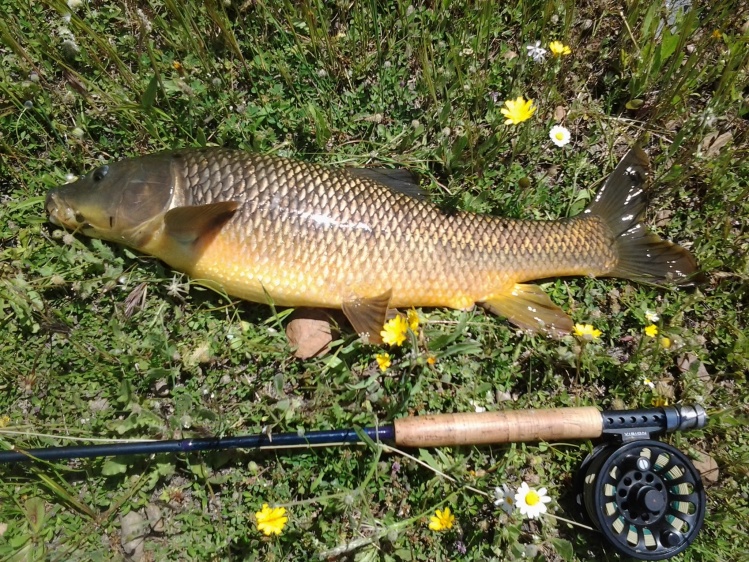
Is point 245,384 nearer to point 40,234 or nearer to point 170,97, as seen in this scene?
point 40,234

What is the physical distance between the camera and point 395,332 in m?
2.28

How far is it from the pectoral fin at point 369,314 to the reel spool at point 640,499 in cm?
120

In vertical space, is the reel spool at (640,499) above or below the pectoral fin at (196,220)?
below

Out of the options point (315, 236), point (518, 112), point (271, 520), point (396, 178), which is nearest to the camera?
point (271, 520)

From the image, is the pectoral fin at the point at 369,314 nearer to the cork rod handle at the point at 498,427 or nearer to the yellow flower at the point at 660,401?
the cork rod handle at the point at 498,427

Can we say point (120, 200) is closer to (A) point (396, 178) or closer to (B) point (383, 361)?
(A) point (396, 178)

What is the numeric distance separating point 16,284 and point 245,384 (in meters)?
1.27

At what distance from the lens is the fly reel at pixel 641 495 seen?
7.16 feet

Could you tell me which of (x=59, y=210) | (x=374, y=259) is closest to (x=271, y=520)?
(x=374, y=259)

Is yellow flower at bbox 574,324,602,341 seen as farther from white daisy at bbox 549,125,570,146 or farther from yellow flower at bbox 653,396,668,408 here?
white daisy at bbox 549,125,570,146

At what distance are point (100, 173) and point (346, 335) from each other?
148 cm

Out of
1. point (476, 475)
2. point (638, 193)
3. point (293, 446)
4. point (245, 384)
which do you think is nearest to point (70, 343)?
point (245, 384)

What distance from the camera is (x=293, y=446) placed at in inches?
86.3

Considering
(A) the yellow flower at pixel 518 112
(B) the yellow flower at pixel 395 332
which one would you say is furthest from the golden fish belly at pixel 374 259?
(A) the yellow flower at pixel 518 112
